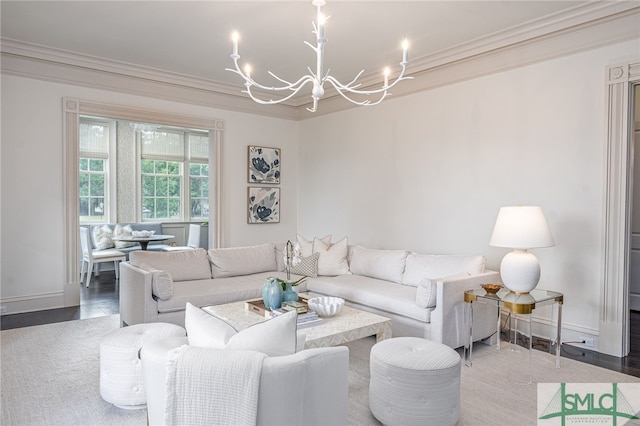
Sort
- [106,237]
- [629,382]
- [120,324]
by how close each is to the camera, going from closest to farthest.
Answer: [629,382]
[120,324]
[106,237]

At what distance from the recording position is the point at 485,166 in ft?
14.6

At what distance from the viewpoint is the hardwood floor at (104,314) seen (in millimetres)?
3405

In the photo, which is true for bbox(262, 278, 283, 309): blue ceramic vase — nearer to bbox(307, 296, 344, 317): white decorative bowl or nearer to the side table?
bbox(307, 296, 344, 317): white decorative bowl

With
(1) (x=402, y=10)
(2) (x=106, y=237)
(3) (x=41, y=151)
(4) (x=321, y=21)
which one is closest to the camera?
(4) (x=321, y=21)

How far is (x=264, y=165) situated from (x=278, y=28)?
9.27ft

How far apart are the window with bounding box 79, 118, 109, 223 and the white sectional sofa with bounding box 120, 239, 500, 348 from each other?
445 cm

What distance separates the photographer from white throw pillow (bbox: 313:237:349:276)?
15.8 feet

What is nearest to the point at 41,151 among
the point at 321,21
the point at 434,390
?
the point at 321,21

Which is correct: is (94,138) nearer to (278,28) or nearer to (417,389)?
(278,28)

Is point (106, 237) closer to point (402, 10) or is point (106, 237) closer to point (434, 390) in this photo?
point (402, 10)

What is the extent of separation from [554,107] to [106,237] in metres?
6.97

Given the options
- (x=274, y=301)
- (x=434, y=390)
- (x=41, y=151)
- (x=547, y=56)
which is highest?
(x=547, y=56)

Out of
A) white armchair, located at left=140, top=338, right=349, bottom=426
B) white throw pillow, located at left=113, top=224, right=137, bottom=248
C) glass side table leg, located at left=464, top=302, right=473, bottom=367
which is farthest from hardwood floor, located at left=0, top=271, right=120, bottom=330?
glass side table leg, located at left=464, top=302, right=473, bottom=367

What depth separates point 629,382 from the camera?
119 inches
